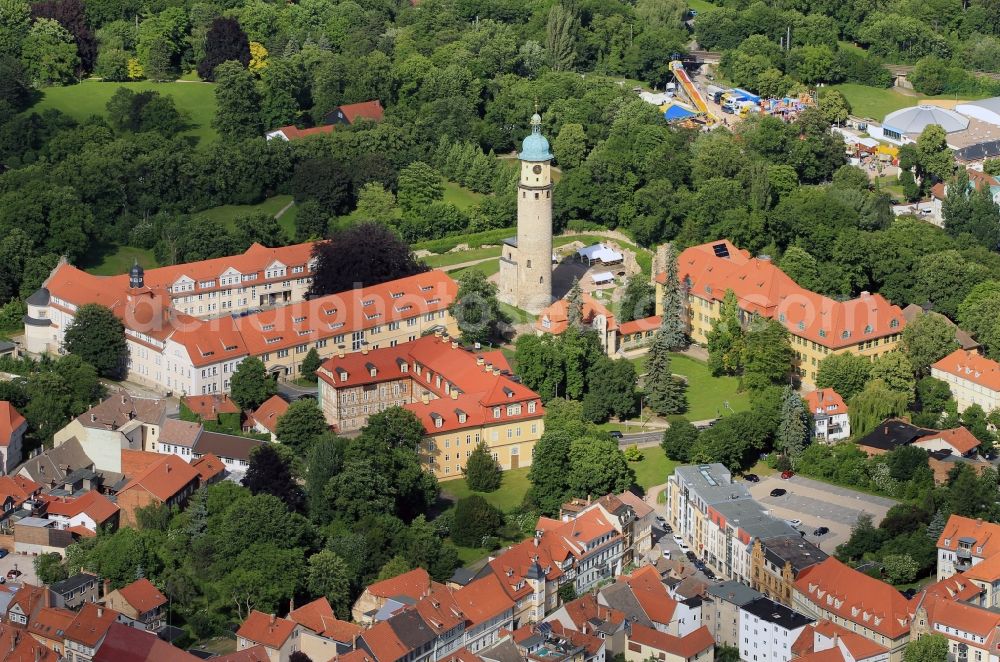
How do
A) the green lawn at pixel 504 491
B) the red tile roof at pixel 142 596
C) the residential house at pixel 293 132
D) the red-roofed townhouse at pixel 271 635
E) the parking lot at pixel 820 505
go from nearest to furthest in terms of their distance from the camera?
the red-roofed townhouse at pixel 271 635, the red tile roof at pixel 142 596, the parking lot at pixel 820 505, the green lawn at pixel 504 491, the residential house at pixel 293 132

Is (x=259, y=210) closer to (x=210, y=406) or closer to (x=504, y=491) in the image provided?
(x=210, y=406)

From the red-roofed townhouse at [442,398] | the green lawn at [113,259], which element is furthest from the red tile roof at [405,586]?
the green lawn at [113,259]

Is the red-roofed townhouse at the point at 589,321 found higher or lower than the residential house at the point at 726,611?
higher

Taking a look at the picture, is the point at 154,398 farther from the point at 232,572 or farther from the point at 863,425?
the point at 863,425

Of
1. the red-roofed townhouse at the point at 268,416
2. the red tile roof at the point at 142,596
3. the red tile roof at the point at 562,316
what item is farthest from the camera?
the red tile roof at the point at 562,316

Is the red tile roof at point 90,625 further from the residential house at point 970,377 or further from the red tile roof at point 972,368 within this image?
the red tile roof at point 972,368

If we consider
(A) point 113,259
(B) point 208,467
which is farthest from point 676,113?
(B) point 208,467

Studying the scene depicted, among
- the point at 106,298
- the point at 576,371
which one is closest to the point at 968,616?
the point at 576,371
